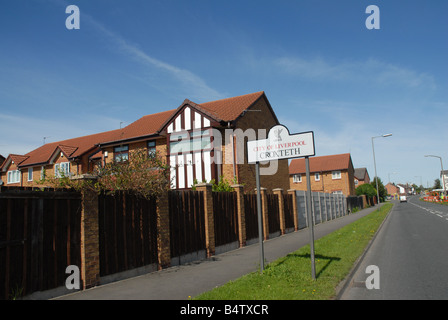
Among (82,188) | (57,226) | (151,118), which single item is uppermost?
(151,118)

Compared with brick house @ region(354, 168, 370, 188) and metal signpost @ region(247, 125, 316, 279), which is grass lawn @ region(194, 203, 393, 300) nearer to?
metal signpost @ region(247, 125, 316, 279)

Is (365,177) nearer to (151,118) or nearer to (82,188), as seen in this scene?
(151,118)

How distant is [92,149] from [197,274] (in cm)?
2423

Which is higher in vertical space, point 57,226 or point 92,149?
point 92,149

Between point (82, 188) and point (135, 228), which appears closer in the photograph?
point (82, 188)

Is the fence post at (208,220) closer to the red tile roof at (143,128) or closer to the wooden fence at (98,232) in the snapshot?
the wooden fence at (98,232)

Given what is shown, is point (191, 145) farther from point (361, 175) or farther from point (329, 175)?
point (361, 175)

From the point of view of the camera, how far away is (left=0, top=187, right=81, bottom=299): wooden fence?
5.45 m

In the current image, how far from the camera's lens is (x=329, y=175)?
5262 cm

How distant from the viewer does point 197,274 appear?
7957 millimetres

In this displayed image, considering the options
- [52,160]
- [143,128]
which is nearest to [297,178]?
[143,128]

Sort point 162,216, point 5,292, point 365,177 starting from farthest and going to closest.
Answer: point 365,177 < point 162,216 < point 5,292

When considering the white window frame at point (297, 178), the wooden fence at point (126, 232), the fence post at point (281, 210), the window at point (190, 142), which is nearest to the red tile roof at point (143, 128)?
the window at point (190, 142)
